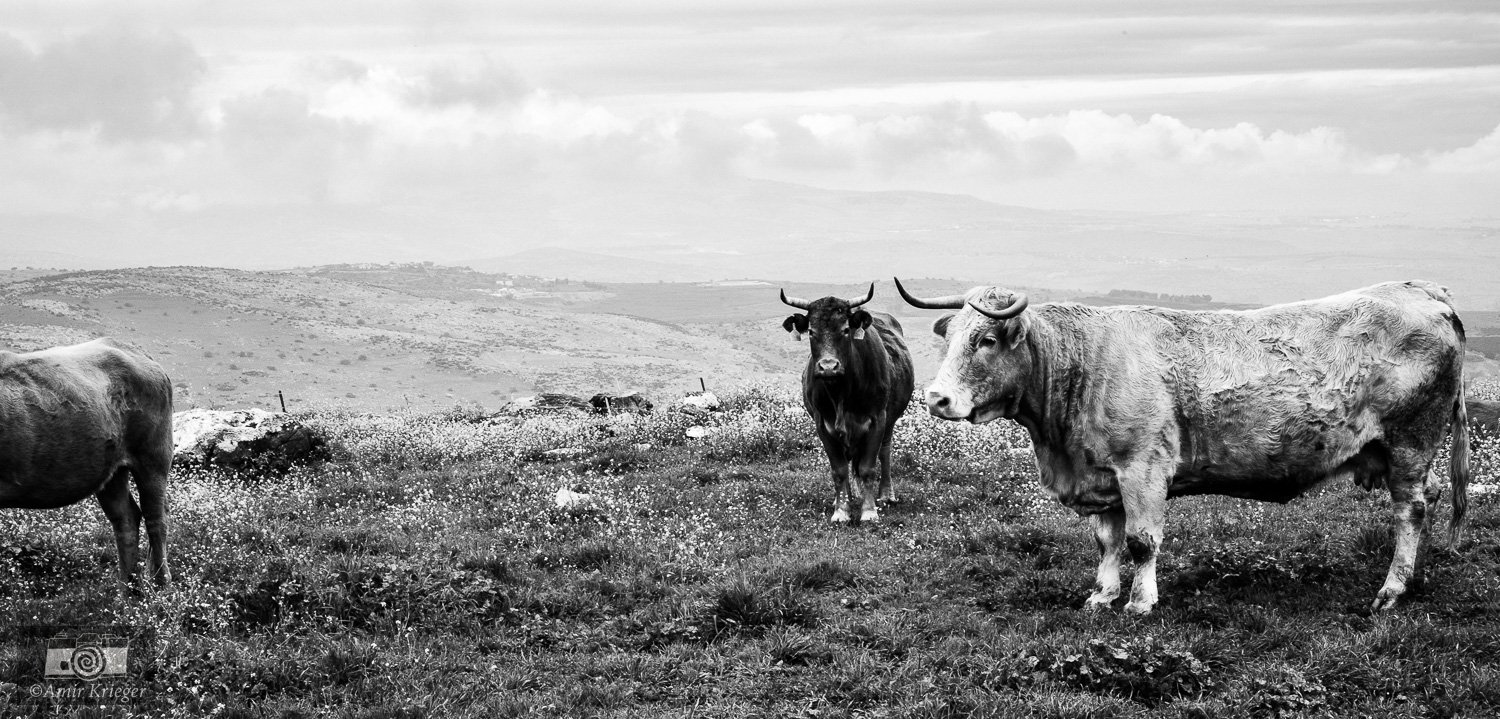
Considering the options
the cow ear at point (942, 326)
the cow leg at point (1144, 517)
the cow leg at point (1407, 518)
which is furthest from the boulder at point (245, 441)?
the cow leg at point (1407, 518)

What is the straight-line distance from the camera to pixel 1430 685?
7.49m

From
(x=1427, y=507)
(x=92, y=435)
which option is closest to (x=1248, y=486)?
(x=1427, y=507)

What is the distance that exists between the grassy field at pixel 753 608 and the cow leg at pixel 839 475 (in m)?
0.24

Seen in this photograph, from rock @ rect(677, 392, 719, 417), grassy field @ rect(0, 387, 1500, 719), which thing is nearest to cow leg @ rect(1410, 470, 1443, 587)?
grassy field @ rect(0, 387, 1500, 719)

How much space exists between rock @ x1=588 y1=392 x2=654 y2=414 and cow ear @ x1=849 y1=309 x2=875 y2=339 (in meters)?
9.82

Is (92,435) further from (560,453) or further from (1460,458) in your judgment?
(1460,458)

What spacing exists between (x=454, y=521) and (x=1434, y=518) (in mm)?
10446

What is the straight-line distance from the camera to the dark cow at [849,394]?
13.5m

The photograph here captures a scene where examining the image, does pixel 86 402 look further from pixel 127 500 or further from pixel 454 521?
pixel 454 521

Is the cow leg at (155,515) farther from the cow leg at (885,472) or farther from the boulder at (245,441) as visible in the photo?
the cow leg at (885,472)

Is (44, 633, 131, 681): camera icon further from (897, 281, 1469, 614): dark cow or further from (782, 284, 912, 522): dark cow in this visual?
(782, 284, 912, 522): dark cow

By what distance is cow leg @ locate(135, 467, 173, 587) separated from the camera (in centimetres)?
1009

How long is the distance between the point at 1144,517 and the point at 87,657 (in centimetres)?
812

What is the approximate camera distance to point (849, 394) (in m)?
14.0
